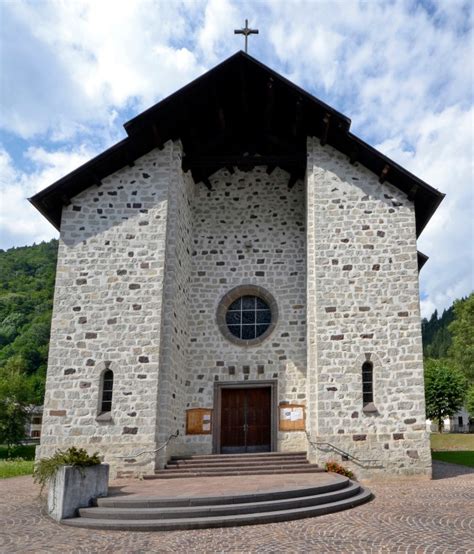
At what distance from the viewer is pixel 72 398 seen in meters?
12.3

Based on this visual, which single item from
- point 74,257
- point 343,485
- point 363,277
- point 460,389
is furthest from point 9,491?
point 460,389

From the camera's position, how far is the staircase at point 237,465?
38.8 ft

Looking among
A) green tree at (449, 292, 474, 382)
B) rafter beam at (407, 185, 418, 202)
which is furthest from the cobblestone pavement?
green tree at (449, 292, 474, 382)

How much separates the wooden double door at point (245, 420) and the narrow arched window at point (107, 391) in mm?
3381

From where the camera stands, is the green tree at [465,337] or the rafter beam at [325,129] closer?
the rafter beam at [325,129]

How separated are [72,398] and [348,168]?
8.90 metres

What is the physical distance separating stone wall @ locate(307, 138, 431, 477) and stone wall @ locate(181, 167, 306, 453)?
169cm

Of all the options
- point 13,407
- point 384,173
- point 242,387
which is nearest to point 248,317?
point 242,387

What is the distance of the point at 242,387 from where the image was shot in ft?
47.5

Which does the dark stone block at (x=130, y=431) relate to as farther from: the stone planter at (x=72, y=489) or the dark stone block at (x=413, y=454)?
the dark stone block at (x=413, y=454)

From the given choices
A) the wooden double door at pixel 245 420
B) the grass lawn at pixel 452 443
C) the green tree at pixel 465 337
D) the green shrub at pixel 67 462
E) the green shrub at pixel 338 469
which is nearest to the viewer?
the green shrub at pixel 67 462

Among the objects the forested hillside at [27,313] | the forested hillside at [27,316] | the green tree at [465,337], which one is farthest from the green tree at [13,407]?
the green tree at [465,337]

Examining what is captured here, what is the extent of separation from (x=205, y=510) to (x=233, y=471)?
166 inches

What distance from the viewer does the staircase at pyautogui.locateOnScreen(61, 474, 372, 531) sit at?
759cm
